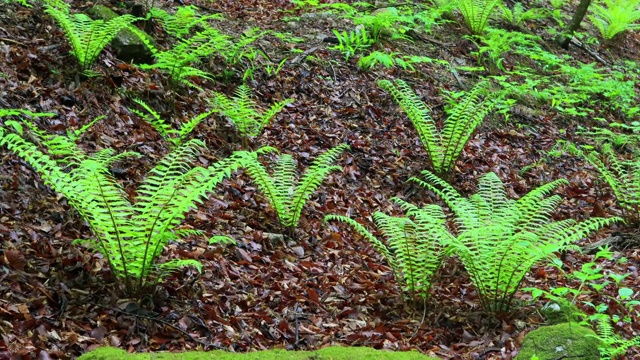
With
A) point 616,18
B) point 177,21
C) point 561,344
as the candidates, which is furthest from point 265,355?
point 616,18

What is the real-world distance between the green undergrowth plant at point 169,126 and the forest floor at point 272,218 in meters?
0.11

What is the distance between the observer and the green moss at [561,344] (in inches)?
113

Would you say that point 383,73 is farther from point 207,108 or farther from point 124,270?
point 124,270

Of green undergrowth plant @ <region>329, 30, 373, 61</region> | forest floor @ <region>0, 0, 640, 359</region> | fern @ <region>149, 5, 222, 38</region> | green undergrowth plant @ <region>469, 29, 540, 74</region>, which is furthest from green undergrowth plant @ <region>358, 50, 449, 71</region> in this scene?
fern @ <region>149, 5, 222, 38</region>

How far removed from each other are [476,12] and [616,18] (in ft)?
12.5

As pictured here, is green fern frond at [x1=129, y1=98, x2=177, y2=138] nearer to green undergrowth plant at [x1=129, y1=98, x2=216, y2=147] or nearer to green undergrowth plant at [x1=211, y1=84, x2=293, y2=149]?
green undergrowth plant at [x1=129, y1=98, x2=216, y2=147]

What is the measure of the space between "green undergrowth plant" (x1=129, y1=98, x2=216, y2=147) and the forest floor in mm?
108

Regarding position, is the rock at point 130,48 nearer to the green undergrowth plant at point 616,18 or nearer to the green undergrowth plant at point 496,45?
the green undergrowth plant at point 496,45

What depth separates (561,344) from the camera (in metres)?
2.92

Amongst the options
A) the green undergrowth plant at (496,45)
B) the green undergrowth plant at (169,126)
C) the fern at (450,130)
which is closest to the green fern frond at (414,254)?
the green undergrowth plant at (169,126)

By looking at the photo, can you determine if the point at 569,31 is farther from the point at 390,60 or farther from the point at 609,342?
the point at 609,342

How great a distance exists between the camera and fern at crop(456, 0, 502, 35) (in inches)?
329

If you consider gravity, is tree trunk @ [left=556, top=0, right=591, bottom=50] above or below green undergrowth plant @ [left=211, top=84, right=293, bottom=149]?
above

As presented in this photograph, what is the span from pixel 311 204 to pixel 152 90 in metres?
2.02
